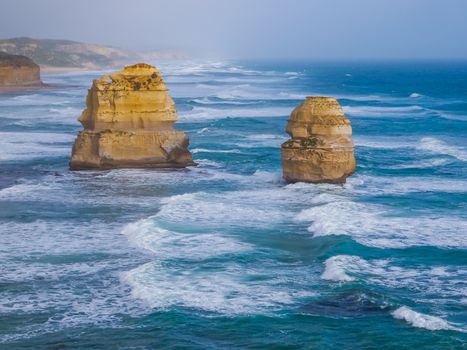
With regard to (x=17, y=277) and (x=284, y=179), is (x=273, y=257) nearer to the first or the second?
(x=17, y=277)

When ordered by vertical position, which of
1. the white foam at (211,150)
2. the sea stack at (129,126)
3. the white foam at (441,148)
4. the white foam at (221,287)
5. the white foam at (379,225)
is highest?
the sea stack at (129,126)

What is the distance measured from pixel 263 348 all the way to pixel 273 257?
5.89m

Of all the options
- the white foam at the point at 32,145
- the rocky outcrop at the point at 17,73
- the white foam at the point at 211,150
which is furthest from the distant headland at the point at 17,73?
the white foam at the point at 211,150

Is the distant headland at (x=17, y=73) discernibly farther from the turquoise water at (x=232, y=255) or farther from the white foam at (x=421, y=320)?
the white foam at (x=421, y=320)

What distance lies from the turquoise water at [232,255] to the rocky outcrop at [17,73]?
58.3m

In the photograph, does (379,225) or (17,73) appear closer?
(379,225)

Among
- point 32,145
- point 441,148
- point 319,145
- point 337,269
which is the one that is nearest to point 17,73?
point 32,145

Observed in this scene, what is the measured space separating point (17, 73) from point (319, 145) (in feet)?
244

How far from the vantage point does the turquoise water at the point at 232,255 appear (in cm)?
1675

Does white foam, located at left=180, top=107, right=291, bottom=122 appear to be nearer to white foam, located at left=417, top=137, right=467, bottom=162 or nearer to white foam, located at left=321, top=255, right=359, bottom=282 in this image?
white foam, located at left=417, top=137, right=467, bottom=162

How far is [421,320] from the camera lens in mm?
16922

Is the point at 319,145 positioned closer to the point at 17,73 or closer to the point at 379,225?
the point at 379,225

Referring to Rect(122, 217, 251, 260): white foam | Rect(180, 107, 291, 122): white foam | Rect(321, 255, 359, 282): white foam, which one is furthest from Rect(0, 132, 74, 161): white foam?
Rect(321, 255, 359, 282): white foam

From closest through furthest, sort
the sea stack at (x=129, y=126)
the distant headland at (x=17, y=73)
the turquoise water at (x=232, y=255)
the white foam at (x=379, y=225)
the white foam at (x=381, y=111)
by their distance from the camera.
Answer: the turquoise water at (x=232, y=255) < the white foam at (x=379, y=225) < the sea stack at (x=129, y=126) < the white foam at (x=381, y=111) < the distant headland at (x=17, y=73)
